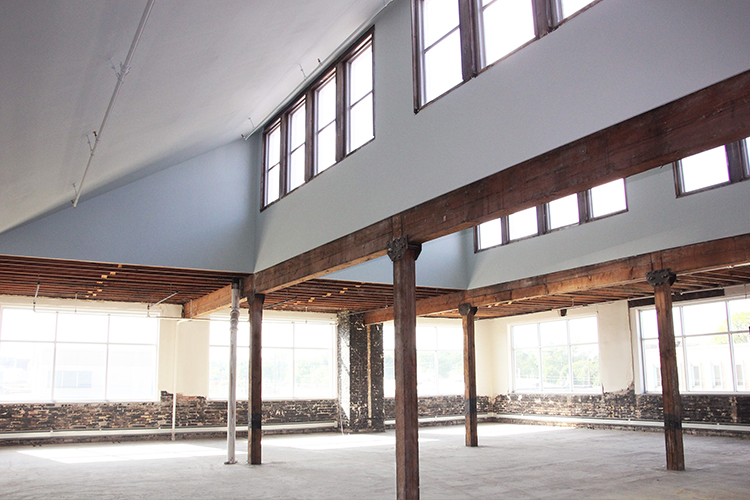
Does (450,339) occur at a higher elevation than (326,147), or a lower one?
lower

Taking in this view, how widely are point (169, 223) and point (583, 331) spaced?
14.9 meters

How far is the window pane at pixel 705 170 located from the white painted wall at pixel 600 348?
30.4 feet

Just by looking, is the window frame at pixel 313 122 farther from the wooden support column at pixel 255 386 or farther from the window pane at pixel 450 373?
the window pane at pixel 450 373

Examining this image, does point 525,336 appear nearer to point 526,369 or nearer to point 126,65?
point 526,369

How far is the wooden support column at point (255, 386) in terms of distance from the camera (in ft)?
43.1

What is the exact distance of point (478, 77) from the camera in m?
7.63

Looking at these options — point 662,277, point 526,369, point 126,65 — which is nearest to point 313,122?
point 126,65

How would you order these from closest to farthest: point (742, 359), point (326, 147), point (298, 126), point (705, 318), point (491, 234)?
point (326, 147), point (298, 126), point (491, 234), point (742, 359), point (705, 318)

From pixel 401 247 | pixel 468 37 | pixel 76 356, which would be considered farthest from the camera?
pixel 76 356

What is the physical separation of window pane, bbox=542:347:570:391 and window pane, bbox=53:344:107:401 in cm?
1506

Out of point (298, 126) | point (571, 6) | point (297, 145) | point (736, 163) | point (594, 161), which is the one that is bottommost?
point (594, 161)

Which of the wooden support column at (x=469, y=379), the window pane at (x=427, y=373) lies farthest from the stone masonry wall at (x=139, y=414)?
the wooden support column at (x=469, y=379)

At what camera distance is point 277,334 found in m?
21.5

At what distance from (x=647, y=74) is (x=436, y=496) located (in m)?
6.66
